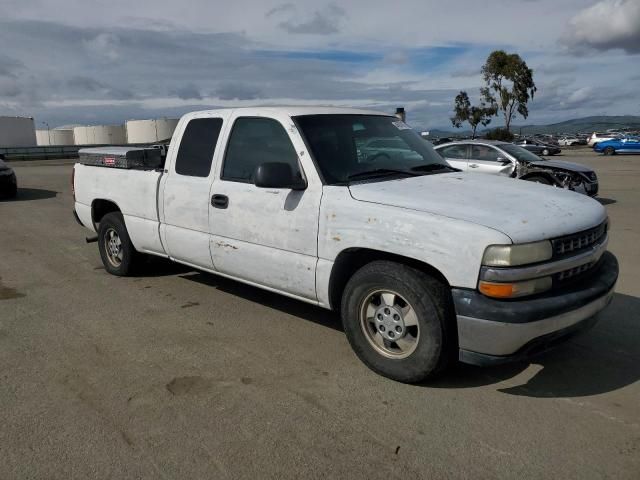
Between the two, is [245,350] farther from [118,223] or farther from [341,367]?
[118,223]

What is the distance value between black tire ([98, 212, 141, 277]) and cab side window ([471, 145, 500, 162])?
9.22m

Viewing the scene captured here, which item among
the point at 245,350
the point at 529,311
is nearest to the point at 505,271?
the point at 529,311

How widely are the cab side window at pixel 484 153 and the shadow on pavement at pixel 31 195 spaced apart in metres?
11.1

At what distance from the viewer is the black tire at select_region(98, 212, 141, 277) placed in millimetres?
6027

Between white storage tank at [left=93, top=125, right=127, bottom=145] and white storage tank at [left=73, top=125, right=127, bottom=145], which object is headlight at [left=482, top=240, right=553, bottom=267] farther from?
white storage tank at [left=73, top=125, right=127, bottom=145]

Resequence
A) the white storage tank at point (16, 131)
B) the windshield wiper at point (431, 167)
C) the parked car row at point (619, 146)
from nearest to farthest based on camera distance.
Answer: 1. the windshield wiper at point (431, 167)
2. the parked car row at point (619, 146)
3. the white storage tank at point (16, 131)

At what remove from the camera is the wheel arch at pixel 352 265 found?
3541mm

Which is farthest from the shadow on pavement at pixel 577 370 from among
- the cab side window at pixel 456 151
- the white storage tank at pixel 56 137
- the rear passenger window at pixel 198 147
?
the white storage tank at pixel 56 137

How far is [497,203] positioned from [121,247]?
14.0 feet

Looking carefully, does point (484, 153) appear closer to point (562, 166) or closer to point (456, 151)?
point (456, 151)

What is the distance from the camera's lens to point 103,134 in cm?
7888

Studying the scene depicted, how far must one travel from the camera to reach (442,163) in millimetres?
4797

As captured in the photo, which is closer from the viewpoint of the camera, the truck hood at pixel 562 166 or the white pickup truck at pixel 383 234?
the white pickup truck at pixel 383 234

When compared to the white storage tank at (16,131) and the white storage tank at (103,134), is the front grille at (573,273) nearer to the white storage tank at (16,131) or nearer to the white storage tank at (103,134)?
the white storage tank at (16,131)
